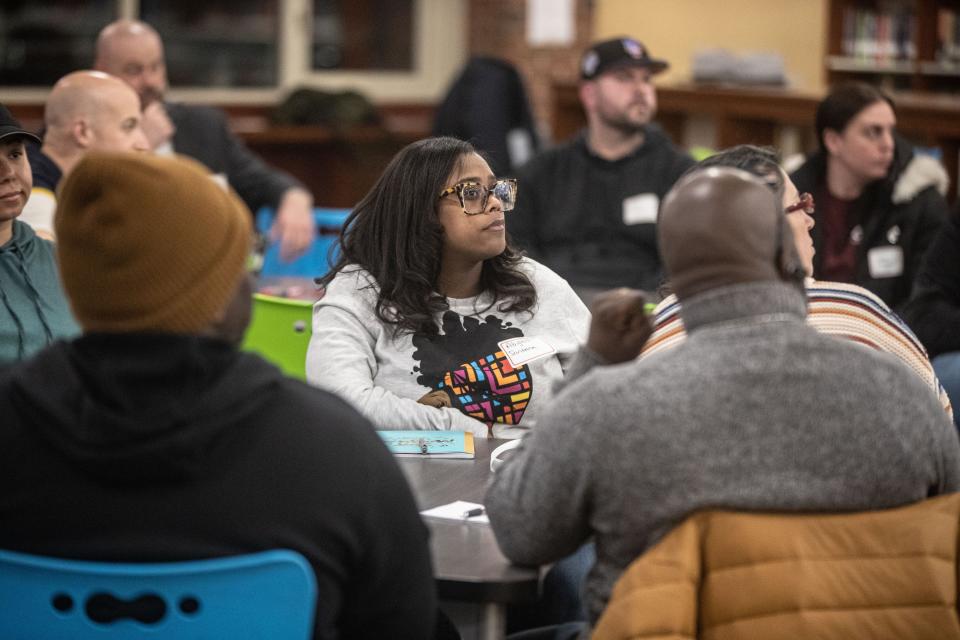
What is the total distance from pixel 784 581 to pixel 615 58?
390cm

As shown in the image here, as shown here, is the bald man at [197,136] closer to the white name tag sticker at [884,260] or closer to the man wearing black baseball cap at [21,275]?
the man wearing black baseball cap at [21,275]

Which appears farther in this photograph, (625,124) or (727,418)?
(625,124)

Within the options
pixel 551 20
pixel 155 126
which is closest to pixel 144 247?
pixel 155 126

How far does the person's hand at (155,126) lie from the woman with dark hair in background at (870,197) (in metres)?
2.40

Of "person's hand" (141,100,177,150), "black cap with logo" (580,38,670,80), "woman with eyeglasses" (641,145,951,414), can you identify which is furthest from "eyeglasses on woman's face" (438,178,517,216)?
"black cap with logo" (580,38,670,80)

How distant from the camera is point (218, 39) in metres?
9.16

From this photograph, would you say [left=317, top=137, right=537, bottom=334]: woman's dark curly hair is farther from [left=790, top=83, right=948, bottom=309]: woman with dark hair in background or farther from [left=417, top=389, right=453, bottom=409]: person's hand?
[left=790, top=83, right=948, bottom=309]: woman with dark hair in background

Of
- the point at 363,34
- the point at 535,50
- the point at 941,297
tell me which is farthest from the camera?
the point at 363,34

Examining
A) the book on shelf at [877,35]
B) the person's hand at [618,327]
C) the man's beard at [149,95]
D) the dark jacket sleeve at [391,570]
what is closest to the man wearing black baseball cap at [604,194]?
the man's beard at [149,95]

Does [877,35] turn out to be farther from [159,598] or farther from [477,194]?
[159,598]

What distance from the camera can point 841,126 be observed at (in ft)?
14.3

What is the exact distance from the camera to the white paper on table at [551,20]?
29.8ft

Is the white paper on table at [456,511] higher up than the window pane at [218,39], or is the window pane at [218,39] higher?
the window pane at [218,39]

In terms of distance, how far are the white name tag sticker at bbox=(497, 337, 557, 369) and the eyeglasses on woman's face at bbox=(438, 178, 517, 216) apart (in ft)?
0.98
